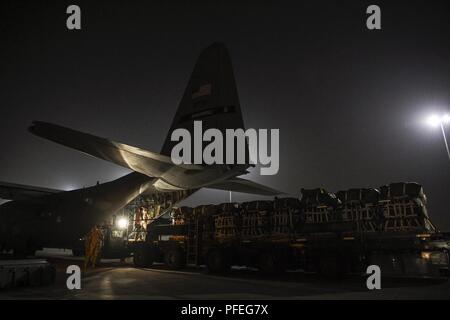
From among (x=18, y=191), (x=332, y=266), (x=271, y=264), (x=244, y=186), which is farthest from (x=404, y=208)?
(x=18, y=191)

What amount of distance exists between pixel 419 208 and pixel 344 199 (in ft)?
8.41

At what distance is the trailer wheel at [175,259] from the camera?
16.8 meters

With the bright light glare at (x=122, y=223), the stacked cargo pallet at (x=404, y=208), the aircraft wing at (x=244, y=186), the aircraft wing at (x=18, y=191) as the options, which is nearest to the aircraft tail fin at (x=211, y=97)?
the aircraft wing at (x=244, y=186)

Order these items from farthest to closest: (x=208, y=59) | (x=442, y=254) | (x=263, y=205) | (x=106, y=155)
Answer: (x=263, y=205)
(x=208, y=59)
(x=442, y=254)
(x=106, y=155)

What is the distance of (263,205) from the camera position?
593 inches

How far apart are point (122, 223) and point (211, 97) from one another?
36.8 ft

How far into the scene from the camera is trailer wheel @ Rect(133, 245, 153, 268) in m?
17.8

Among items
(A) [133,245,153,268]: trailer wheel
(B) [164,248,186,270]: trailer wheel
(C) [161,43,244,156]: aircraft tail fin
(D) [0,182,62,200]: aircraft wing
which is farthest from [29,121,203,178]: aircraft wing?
(D) [0,182,62,200]: aircraft wing

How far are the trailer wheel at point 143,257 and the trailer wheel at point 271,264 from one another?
7029 mm

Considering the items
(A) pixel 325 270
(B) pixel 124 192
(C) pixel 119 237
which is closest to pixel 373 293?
(A) pixel 325 270

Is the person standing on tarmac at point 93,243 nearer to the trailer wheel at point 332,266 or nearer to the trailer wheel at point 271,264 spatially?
the trailer wheel at point 271,264

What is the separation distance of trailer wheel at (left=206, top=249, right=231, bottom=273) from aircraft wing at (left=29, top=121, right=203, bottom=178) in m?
5.85
